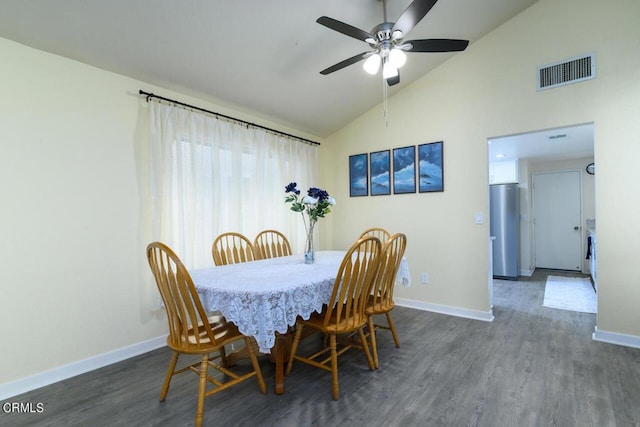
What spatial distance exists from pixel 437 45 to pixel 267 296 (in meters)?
1.98

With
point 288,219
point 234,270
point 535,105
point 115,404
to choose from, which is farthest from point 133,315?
point 535,105

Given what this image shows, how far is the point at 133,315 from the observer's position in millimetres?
2590

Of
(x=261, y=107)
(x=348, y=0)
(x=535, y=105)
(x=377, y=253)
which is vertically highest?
(x=348, y=0)

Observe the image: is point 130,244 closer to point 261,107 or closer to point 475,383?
point 261,107

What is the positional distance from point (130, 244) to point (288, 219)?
1.82m

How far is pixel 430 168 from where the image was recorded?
3682 millimetres

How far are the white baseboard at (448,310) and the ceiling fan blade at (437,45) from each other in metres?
2.59

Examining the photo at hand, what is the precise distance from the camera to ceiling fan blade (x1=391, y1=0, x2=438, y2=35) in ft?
5.72

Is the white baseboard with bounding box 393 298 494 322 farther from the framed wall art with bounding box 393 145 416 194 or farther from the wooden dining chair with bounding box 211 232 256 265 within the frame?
the wooden dining chair with bounding box 211 232 256 265

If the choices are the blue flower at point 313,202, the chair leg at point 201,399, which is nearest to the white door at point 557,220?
the blue flower at point 313,202

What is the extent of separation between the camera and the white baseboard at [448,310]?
3.31 meters

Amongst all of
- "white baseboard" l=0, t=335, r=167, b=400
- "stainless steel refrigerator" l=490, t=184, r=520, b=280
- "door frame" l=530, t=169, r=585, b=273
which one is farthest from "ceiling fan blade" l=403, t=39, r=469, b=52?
"door frame" l=530, t=169, r=585, b=273

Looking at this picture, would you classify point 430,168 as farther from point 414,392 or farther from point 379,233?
point 414,392

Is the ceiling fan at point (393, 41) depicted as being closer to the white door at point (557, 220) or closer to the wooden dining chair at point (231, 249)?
the wooden dining chair at point (231, 249)
